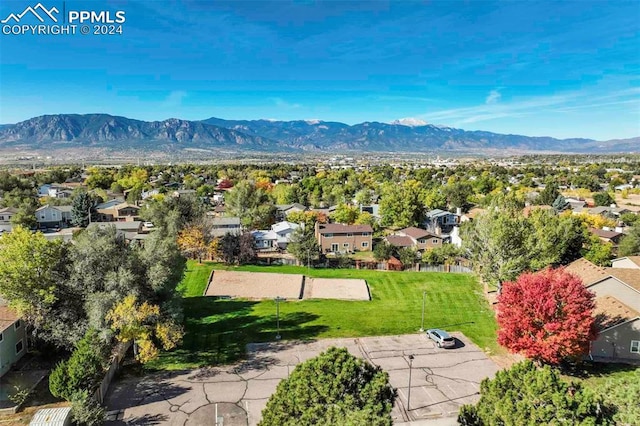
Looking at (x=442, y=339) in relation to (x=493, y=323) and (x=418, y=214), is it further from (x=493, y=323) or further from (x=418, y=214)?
(x=418, y=214)

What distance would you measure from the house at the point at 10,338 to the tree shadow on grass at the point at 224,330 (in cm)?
649

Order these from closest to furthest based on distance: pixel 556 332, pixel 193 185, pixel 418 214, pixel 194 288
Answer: pixel 556 332, pixel 194 288, pixel 418 214, pixel 193 185

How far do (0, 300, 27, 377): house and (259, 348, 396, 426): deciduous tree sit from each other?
48.4 ft

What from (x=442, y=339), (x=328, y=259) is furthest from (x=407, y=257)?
(x=442, y=339)

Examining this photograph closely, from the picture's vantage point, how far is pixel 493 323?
27.7m

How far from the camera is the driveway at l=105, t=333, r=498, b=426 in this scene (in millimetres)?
17250

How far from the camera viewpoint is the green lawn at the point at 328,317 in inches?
941

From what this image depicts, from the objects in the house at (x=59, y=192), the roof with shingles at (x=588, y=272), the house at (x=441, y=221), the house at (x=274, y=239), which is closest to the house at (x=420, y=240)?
the house at (x=441, y=221)

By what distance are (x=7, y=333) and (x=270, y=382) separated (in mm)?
12909

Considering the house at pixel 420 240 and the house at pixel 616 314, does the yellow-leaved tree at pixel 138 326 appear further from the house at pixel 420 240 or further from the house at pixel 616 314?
the house at pixel 420 240

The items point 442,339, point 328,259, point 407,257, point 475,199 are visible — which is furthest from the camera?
point 475,199

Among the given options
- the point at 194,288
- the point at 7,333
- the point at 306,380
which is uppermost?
the point at 306,380

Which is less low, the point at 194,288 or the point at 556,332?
the point at 556,332

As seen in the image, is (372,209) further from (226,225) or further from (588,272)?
(588,272)
